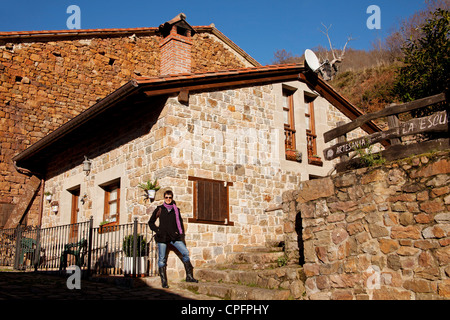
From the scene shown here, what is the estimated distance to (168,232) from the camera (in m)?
8.00

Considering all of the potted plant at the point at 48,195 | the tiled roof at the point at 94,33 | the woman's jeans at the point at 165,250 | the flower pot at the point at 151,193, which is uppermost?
the tiled roof at the point at 94,33

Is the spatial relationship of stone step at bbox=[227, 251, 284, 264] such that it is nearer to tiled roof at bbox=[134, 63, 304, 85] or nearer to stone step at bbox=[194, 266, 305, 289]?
stone step at bbox=[194, 266, 305, 289]

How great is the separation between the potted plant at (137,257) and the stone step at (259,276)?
107 centimetres

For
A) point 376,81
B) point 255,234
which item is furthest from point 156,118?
point 376,81

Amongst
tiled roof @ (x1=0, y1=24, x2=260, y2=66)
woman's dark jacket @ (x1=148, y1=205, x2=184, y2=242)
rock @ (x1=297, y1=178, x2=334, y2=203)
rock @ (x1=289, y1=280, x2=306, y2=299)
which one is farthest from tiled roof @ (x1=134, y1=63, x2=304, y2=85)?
tiled roof @ (x1=0, y1=24, x2=260, y2=66)

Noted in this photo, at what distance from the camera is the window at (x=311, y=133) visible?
478 inches

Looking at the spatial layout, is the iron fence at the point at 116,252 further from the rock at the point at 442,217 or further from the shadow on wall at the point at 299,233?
the rock at the point at 442,217

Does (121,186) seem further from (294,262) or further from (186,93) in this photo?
(294,262)

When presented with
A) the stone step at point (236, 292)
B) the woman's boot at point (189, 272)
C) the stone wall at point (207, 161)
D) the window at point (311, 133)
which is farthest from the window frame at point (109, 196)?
the window at point (311, 133)

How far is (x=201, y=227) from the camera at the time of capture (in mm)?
9117

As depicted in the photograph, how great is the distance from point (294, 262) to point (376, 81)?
930 inches

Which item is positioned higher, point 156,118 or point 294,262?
point 156,118

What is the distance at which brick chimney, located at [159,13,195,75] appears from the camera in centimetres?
1049
